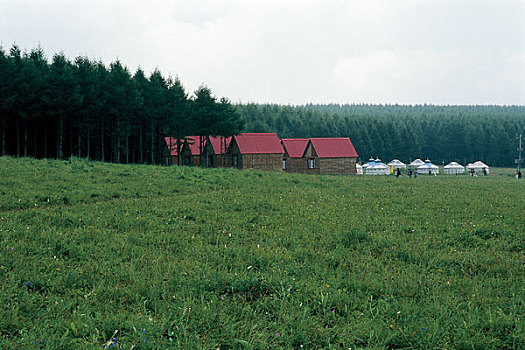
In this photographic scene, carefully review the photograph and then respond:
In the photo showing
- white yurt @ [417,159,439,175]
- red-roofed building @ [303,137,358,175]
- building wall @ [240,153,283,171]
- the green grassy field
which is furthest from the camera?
white yurt @ [417,159,439,175]

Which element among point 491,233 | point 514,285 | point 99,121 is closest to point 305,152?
point 99,121

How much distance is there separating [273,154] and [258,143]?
324 cm

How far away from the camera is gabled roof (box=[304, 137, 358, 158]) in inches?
2591

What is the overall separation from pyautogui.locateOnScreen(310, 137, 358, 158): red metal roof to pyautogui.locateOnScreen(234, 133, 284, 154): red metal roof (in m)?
8.57

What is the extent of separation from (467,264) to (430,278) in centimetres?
153

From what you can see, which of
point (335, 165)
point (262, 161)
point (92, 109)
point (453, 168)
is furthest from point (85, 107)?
point (453, 168)

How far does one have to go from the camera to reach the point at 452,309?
585 centimetres

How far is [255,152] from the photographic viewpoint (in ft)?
195

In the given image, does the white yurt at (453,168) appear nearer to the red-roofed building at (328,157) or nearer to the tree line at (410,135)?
the red-roofed building at (328,157)

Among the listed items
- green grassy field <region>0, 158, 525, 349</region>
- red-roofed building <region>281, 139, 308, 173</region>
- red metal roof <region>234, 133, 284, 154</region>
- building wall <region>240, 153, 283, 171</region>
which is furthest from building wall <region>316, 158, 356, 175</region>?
green grassy field <region>0, 158, 525, 349</region>

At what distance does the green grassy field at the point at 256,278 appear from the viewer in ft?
16.6

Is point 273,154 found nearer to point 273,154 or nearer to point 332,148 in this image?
point 273,154

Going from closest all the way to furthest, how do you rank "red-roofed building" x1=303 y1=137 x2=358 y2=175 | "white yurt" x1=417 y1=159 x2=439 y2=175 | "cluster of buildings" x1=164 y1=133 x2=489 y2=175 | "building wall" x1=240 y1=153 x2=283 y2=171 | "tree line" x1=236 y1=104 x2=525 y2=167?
"building wall" x1=240 y1=153 x2=283 y2=171, "cluster of buildings" x1=164 y1=133 x2=489 y2=175, "red-roofed building" x1=303 y1=137 x2=358 y2=175, "white yurt" x1=417 y1=159 x2=439 y2=175, "tree line" x1=236 y1=104 x2=525 y2=167

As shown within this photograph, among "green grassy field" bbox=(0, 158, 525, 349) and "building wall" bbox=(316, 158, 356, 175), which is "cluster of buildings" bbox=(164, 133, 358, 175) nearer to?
"building wall" bbox=(316, 158, 356, 175)
